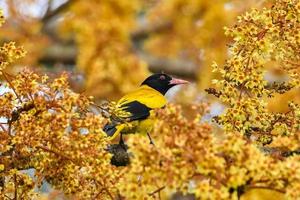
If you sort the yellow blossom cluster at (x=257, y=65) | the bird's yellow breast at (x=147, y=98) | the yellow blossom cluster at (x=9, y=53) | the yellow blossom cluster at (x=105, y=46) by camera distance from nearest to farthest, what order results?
the yellow blossom cluster at (x=9, y=53) < the yellow blossom cluster at (x=257, y=65) < the bird's yellow breast at (x=147, y=98) < the yellow blossom cluster at (x=105, y=46)

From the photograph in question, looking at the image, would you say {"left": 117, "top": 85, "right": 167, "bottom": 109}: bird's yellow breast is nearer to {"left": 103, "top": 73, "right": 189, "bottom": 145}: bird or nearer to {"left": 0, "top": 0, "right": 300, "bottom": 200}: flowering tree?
{"left": 103, "top": 73, "right": 189, "bottom": 145}: bird

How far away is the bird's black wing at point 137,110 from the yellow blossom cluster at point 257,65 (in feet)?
6.31

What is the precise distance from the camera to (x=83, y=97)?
3.80 m

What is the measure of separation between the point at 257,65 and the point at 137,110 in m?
2.21

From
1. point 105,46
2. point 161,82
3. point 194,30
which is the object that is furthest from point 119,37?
point 161,82

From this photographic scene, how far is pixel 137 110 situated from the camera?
248 inches

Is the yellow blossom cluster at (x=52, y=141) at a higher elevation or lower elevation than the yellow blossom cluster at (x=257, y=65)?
lower

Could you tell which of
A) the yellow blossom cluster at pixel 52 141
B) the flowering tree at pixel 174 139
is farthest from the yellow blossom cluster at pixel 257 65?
the yellow blossom cluster at pixel 52 141

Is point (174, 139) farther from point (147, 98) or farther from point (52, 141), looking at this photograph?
point (147, 98)

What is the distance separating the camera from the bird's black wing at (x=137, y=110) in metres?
6.17

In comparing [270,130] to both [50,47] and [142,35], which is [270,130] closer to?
[50,47]

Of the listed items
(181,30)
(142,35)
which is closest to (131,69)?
(181,30)

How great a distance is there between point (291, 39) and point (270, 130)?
1.36 feet

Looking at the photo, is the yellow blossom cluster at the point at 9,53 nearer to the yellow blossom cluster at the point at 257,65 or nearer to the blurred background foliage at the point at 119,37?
the yellow blossom cluster at the point at 257,65
